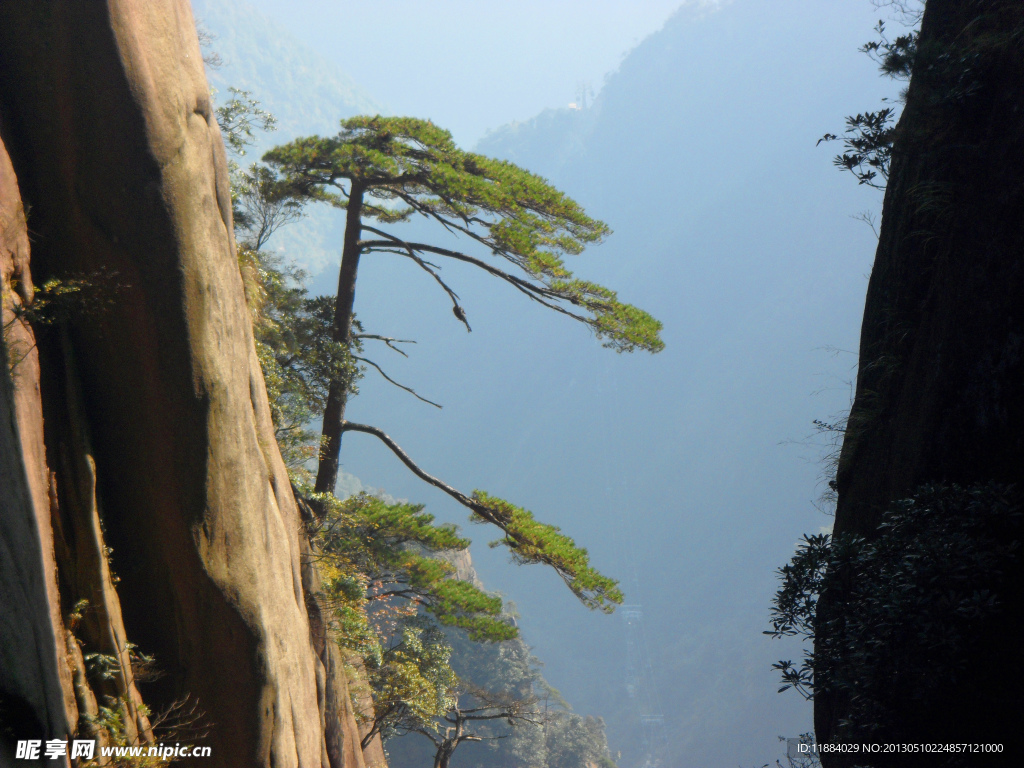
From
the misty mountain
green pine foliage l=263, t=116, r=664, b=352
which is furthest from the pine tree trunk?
the misty mountain

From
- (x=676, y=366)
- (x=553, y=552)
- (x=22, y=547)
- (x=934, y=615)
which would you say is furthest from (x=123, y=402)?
(x=676, y=366)

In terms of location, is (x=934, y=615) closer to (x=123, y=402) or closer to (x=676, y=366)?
(x=123, y=402)

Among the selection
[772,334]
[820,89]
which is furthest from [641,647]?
[820,89]

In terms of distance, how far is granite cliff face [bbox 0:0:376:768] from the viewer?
8.71 feet

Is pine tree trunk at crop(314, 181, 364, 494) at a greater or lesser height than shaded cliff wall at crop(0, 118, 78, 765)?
greater

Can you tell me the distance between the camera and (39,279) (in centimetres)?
299

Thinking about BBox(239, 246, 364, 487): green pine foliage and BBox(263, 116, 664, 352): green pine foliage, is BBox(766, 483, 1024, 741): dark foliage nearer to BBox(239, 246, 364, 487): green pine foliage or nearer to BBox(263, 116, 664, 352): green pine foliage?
BBox(263, 116, 664, 352): green pine foliage

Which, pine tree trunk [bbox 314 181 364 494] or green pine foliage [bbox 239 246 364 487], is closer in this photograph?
green pine foliage [bbox 239 246 364 487]

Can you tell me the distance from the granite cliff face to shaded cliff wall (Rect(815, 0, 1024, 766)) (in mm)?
3189

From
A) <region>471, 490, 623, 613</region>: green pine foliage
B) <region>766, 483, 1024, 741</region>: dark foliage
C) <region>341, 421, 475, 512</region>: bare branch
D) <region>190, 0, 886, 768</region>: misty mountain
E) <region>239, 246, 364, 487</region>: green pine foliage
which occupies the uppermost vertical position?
<region>190, 0, 886, 768</region>: misty mountain

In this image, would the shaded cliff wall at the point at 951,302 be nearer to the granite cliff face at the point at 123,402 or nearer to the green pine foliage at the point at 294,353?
the granite cliff face at the point at 123,402

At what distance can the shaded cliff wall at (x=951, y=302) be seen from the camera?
9.76 feet

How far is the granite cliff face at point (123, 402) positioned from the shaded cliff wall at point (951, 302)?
3189 mm

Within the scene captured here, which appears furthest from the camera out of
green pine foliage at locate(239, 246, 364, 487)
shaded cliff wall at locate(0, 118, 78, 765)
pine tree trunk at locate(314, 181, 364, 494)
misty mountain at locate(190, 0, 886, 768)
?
misty mountain at locate(190, 0, 886, 768)
